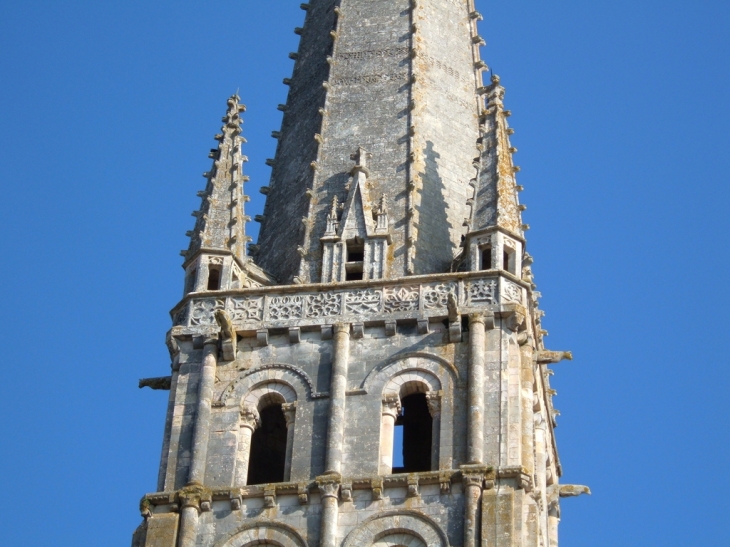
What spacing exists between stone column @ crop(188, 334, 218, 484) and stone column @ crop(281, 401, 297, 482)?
4.46 feet

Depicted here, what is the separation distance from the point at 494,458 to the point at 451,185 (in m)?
7.82

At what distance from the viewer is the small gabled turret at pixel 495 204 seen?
43.5 m

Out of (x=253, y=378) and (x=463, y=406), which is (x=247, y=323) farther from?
(x=463, y=406)

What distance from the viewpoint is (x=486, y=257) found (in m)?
43.5

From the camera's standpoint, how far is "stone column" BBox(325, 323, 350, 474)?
133ft

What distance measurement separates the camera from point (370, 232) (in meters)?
44.3

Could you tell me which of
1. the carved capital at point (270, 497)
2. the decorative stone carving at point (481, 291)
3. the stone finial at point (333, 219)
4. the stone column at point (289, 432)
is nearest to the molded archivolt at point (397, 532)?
the carved capital at point (270, 497)

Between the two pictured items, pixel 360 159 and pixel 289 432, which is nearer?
pixel 289 432

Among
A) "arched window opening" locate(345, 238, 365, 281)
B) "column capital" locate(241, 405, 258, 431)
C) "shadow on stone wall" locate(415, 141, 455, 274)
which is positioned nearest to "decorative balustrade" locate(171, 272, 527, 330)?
"arched window opening" locate(345, 238, 365, 281)

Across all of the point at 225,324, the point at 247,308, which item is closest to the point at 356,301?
the point at 247,308

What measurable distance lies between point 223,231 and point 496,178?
17.0 feet

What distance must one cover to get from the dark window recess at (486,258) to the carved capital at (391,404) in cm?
325

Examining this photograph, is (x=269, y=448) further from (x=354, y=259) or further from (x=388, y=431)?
(x=354, y=259)

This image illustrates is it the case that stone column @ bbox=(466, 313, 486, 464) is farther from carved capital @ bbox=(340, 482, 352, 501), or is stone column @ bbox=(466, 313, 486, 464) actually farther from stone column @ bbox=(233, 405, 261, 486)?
stone column @ bbox=(233, 405, 261, 486)
